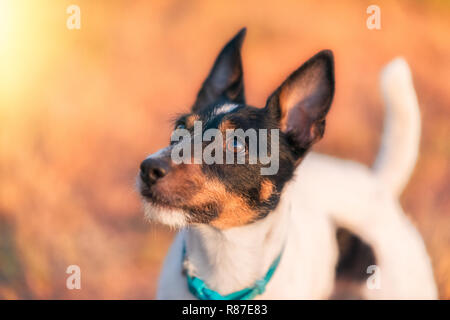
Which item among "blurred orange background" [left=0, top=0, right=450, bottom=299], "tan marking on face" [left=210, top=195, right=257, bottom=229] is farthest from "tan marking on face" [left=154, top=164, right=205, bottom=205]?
"blurred orange background" [left=0, top=0, right=450, bottom=299]

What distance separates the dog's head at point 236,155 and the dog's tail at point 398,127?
840 millimetres

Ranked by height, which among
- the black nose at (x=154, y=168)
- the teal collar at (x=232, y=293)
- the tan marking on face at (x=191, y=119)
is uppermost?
the tan marking on face at (x=191, y=119)

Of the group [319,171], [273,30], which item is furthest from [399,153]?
[273,30]

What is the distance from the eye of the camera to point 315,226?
330cm

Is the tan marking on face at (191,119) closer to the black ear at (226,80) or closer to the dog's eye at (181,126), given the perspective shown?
the dog's eye at (181,126)

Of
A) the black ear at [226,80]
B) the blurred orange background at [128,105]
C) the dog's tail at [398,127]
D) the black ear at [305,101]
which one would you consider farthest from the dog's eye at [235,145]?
the blurred orange background at [128,105]

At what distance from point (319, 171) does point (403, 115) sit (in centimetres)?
69

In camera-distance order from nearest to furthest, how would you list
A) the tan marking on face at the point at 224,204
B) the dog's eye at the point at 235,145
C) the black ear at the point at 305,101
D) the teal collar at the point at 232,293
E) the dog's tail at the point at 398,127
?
the tan marking on face at the point at 224,204 < the dog's eye at the point at 235,145 < the black ear at the point at 305,101 < the teal collar at the point at 232,293 < the dog's tail at the point at 398,127

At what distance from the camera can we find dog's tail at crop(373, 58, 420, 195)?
332 cm

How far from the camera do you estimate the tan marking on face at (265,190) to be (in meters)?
2.63

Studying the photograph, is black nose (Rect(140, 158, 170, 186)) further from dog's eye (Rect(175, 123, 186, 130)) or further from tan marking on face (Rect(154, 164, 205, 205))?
dog's eye (Rect(175, 123, 186, 130))

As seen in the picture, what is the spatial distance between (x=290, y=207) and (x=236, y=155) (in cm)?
69
